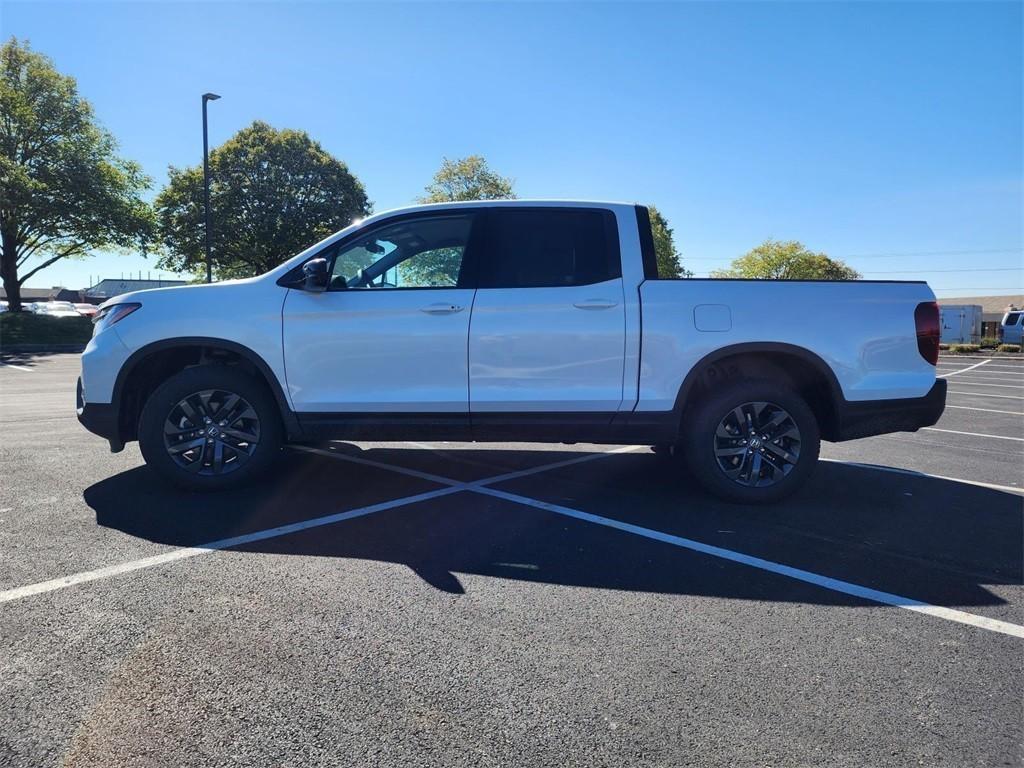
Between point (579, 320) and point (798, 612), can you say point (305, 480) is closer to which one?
point (579, 320)

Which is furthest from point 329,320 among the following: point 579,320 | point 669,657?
point 669,657

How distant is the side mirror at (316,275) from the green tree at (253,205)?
28.6 meters

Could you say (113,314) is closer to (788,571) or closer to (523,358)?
(523,358)

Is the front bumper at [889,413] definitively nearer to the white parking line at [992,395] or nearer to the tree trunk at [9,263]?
the white parking line at [992,395]

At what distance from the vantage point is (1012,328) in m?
34.3

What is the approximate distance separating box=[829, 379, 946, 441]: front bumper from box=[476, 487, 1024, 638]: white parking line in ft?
5.06

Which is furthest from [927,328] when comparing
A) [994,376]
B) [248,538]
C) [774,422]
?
[994,376]

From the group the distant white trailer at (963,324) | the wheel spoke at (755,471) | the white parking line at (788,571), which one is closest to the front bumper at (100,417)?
the white parking line at (788,571)

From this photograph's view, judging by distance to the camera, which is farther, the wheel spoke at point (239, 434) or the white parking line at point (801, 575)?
the wheel spoke at point (239, 434)

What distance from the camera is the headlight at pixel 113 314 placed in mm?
4496

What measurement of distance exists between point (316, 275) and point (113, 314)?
1.56m

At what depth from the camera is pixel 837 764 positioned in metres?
1.89

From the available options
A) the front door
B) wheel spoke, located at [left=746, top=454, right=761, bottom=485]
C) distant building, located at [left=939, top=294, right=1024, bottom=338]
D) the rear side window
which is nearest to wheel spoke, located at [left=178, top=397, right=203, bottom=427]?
the front door

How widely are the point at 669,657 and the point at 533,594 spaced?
29.2 inches
